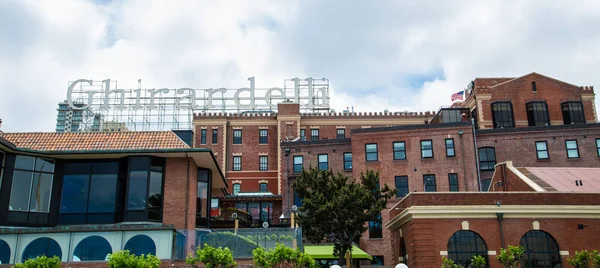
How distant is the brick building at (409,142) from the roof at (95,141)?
55.6 ft

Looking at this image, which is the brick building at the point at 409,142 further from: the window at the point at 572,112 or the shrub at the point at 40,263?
the shrub at the point at 40,263

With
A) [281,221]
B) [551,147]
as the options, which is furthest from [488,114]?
[281,221]

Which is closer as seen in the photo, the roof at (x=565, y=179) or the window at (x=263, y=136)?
the roof at (x=565, y=179)

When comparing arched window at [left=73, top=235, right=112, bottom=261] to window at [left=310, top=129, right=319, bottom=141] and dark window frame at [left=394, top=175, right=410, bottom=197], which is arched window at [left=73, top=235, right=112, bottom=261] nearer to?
dark window frame at [left=394, top=175, right=410, bottom=197]

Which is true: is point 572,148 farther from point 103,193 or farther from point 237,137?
point 237,137

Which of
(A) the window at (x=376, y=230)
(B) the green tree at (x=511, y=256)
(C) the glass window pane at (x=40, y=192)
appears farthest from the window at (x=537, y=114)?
(C) the glass window pane at (x=40, y=192)

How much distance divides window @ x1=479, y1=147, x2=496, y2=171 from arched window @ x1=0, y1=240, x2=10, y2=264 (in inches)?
1451

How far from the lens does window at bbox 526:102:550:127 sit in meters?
64.0

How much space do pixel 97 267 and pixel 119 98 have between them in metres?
54.2

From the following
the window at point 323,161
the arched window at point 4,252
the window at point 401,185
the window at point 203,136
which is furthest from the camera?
the window at point 203,136

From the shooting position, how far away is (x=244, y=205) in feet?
207

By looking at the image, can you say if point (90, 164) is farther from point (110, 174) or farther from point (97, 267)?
point (97, 267)

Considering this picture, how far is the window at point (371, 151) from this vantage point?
5334 centimetres

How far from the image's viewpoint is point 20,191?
106 ft
